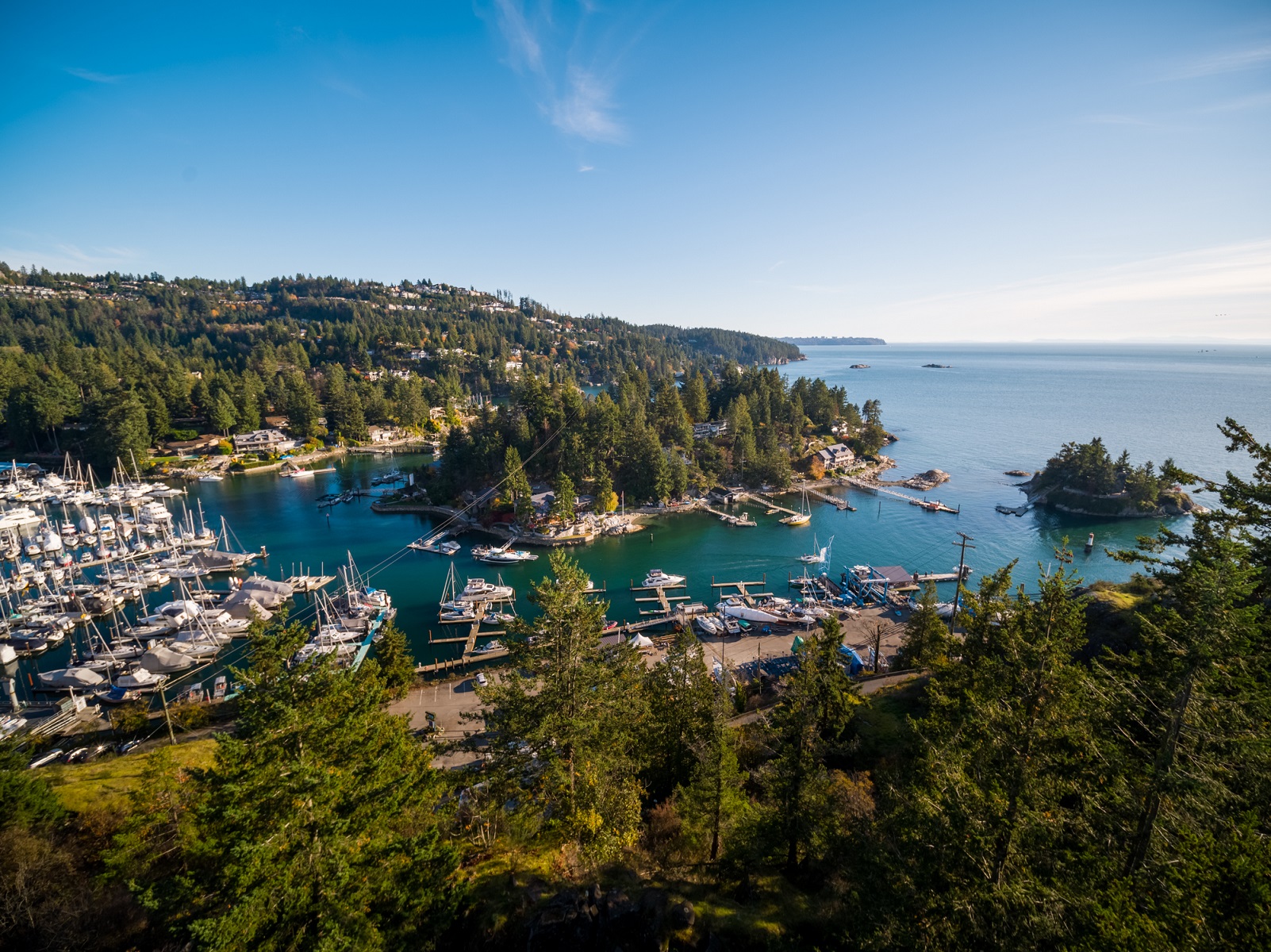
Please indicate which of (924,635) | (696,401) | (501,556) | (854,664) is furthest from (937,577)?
(696,401)

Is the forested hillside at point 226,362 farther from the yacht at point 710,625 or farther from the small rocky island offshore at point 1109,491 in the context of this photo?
the yacht at point 710,625

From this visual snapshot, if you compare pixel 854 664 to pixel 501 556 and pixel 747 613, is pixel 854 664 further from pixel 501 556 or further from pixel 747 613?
pixel 501 556

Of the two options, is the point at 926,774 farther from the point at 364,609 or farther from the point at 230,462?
the point at 230,462

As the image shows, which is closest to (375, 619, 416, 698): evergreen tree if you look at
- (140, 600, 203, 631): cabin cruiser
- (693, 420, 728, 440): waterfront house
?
(140, 600, 203, 631): cabin cruiser

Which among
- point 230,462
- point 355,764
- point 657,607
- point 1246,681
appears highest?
point 1246,681

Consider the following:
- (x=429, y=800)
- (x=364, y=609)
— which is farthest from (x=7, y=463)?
(x=429, y=800)

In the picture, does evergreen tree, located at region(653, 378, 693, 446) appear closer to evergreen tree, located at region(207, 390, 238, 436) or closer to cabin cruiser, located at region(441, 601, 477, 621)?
cabin cruiser, located at region(441, 601, 477, 621)
